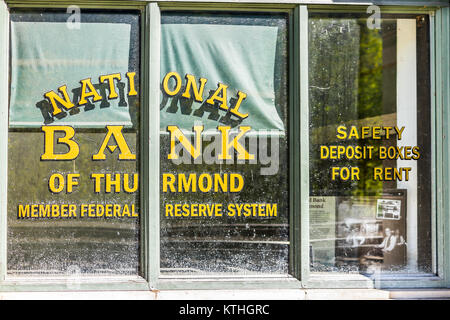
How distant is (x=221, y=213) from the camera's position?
210 inches

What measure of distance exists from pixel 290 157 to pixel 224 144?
64 centimetres

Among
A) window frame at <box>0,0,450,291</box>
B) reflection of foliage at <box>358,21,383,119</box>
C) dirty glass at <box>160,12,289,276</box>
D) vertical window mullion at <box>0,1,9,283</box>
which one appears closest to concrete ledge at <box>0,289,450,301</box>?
window frame at <box>0,0,450,291</box>

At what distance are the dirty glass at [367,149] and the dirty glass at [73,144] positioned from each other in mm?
1748

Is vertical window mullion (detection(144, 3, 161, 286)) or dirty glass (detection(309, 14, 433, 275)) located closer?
vertical window mullion (detection(144, 3, 161, 286))

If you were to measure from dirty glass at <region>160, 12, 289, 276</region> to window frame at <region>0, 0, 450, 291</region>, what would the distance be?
0.28 ft

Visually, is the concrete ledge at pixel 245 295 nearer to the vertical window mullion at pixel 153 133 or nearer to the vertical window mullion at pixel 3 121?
the vertical window mullion at pixel 153 133

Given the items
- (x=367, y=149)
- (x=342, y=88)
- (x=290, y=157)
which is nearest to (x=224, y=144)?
(x=290, y=157)

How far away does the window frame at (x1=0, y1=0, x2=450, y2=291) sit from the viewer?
5.16 meters

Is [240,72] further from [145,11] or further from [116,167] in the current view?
[116,167]

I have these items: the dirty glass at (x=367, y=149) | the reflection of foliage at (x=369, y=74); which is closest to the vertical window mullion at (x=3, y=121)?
the dirty glass at (x=367, y=149)

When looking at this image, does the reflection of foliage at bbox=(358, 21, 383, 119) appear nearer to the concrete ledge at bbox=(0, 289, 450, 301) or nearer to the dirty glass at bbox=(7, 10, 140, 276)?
the concrete ledge at bbox=(0, 289, 450, 301)
